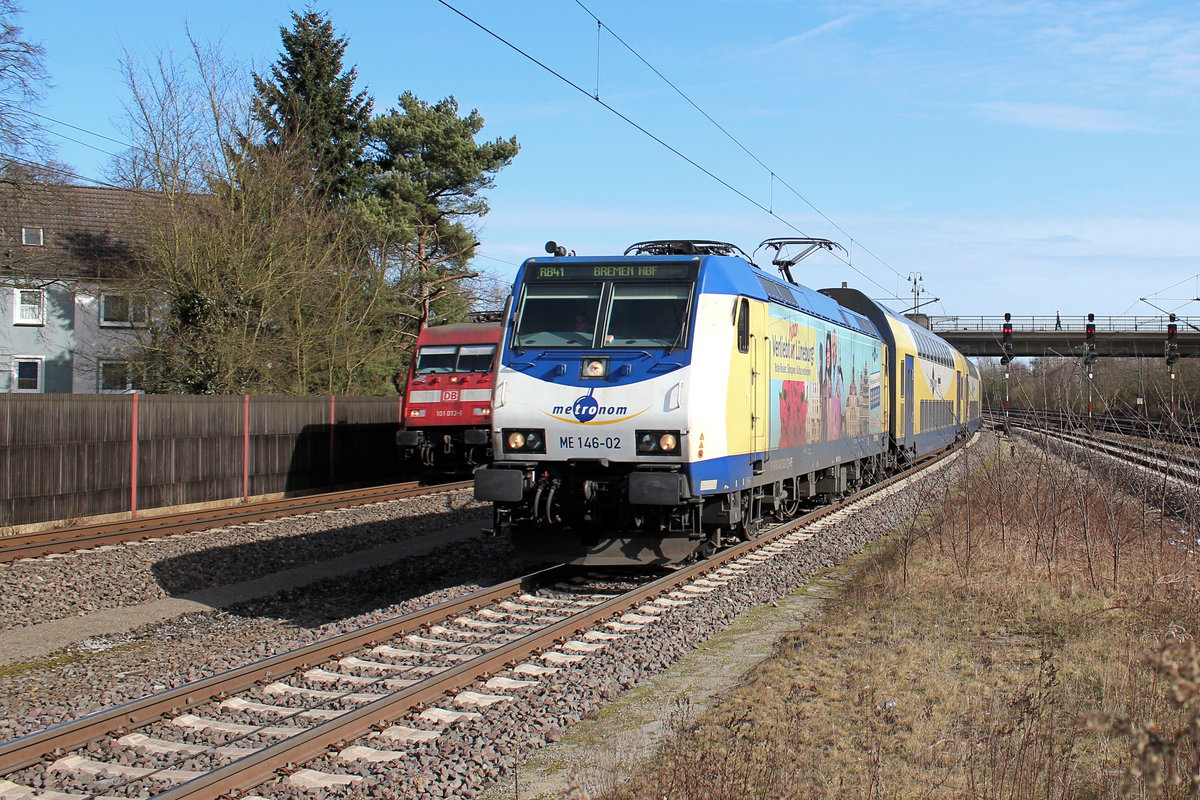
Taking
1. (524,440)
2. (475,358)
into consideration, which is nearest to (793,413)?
(524,440)

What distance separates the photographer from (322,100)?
35.9 meters

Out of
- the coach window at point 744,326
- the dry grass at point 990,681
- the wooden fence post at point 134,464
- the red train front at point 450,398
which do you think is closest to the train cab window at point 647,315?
the coach window at point 744,326

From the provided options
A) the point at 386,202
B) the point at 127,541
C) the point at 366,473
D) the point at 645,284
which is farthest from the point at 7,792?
the point at 386,202

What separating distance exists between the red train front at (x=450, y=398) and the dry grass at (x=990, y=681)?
11878 mm

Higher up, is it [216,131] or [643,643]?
[216,131]

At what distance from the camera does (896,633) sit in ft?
26.8

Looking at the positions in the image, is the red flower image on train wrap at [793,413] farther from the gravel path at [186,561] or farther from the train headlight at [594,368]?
the gravel path at [186,561]

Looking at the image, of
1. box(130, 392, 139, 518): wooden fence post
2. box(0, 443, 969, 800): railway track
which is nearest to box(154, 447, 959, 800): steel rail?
box(0, 443, 969, 800): railway track

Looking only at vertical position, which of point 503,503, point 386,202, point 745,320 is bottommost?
point 503,503

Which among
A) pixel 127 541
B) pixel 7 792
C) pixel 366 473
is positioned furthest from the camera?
pixel 366 473

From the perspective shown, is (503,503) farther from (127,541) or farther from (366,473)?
(366,473)

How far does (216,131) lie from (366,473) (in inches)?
384

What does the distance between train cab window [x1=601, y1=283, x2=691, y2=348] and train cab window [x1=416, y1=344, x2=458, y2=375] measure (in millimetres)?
12724

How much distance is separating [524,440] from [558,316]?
1.38 metres
